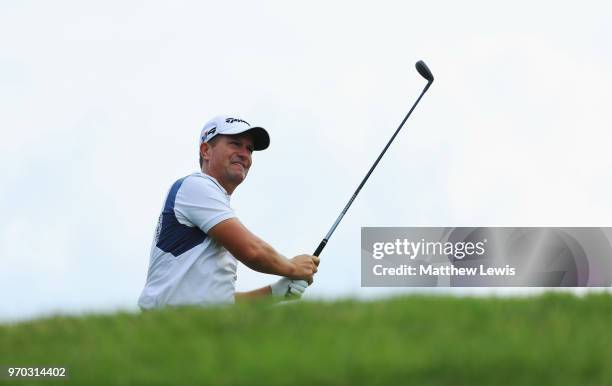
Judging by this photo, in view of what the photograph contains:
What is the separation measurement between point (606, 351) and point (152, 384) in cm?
328

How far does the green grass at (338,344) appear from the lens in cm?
589

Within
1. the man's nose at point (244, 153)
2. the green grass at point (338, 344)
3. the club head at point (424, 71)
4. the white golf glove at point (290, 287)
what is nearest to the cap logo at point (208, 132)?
the man's nose at point (244, 153)

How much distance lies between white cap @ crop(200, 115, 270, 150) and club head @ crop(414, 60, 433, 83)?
165 inches

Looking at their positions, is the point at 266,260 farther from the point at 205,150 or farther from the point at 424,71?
the point at 424,71

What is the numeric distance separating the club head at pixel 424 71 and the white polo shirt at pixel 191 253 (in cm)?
546

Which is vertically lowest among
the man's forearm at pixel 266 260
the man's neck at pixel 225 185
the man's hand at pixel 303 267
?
the man's forearm at pixel 266 260

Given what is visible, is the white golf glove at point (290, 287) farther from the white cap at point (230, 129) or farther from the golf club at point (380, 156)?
the white cap at point (230, 129)

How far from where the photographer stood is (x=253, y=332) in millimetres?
6871

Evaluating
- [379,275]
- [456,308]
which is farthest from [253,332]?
[379,275]

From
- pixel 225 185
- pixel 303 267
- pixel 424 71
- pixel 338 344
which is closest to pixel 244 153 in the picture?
pixel 225 185

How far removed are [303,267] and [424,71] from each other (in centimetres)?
513

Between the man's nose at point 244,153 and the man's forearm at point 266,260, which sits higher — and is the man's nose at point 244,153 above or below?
above

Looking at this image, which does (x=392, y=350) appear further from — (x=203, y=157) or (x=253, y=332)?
(x=203, y=157)

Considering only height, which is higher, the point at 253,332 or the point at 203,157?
the point at 203,157
